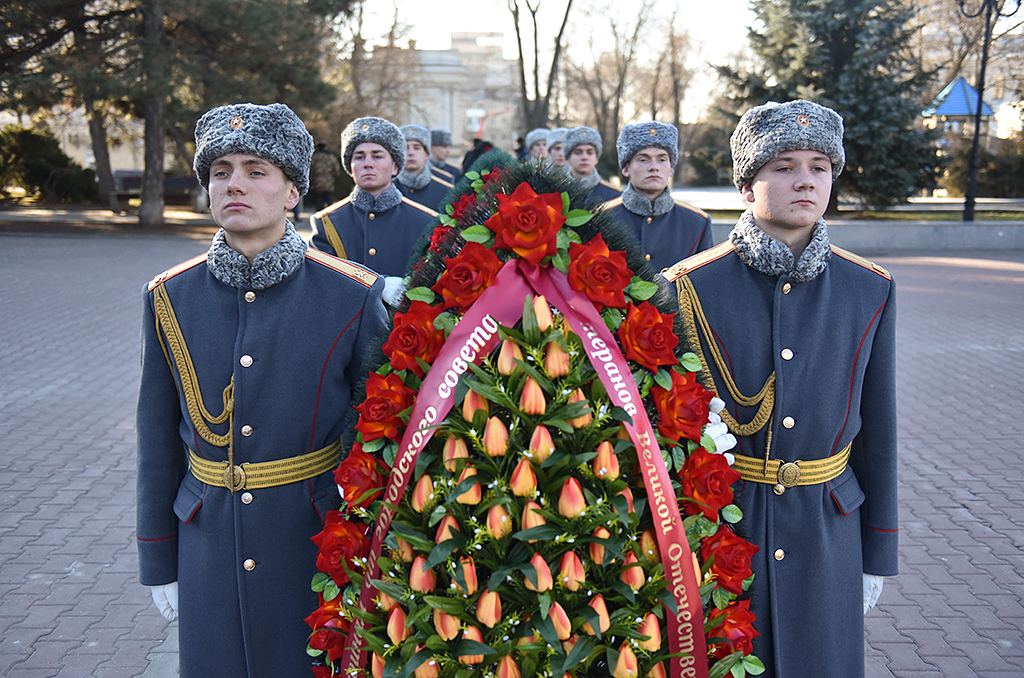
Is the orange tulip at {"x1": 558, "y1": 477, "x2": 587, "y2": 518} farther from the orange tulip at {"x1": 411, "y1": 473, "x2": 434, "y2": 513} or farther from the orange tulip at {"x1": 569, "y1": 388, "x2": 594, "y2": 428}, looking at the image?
the orange tulip at {"x1": 411, "y1": 473, "x2": 434, "y2": 513}

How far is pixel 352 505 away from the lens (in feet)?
5.55

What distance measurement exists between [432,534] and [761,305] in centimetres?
129

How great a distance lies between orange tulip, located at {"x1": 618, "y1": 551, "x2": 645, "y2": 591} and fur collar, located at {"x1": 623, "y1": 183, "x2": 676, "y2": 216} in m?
4.15

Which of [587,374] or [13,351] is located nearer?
[587,374]

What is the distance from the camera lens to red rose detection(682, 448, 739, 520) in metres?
1.65

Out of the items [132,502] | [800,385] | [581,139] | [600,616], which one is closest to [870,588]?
[800,385]

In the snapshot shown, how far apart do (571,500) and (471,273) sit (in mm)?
451

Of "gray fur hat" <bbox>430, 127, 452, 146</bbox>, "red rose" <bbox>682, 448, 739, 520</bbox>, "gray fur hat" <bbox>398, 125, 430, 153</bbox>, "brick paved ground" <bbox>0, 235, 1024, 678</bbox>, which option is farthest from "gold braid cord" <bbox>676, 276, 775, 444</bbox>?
"gray fur hat" <bbox>430, 127, 452, 146</bbox>

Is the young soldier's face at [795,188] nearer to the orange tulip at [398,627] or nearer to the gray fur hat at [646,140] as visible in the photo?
the orange tulip at [398,627]

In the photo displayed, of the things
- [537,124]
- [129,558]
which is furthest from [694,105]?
[129,558]

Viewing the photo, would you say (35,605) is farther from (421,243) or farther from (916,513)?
(916,513)

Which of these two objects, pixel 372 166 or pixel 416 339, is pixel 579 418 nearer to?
pixel 416 339

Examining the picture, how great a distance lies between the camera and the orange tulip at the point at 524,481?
146cm

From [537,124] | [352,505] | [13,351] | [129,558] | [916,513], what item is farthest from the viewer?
[537,124]
